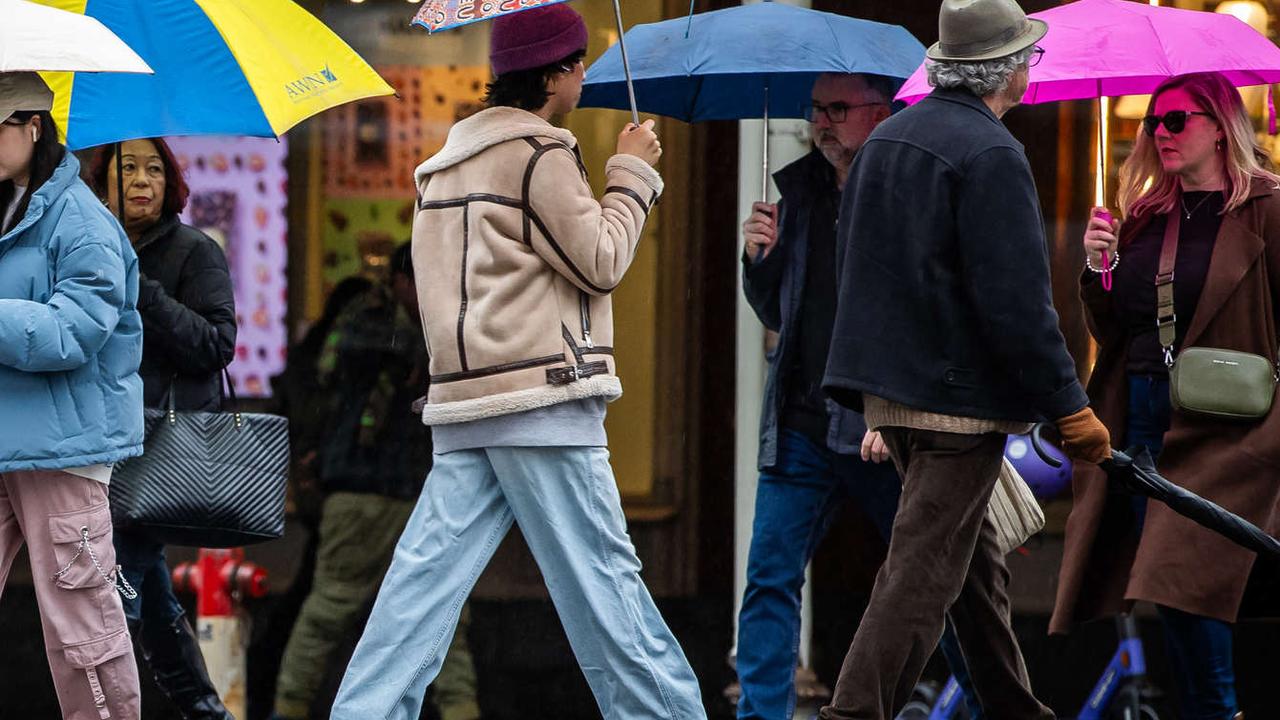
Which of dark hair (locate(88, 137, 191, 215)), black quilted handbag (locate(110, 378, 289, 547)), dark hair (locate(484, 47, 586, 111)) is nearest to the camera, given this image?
dark hair (locate(484, 47, 586, 111))

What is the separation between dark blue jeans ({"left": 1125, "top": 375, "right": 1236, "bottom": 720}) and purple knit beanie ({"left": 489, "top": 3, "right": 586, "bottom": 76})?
205 cm

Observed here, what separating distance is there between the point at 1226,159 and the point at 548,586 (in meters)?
Answer: 2.43

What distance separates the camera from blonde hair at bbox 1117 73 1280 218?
543 cm

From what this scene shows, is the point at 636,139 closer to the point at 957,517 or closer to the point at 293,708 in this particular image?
the point at 957,517

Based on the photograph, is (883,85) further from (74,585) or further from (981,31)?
(74,585)

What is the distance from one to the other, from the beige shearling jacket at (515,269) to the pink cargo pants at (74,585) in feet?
2.97

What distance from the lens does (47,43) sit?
4484mm

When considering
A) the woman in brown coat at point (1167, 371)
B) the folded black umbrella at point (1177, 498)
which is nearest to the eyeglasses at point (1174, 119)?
the woman in brown coat at point (1167, 371)

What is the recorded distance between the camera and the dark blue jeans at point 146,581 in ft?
18.3

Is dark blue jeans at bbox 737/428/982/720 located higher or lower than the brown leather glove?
lower

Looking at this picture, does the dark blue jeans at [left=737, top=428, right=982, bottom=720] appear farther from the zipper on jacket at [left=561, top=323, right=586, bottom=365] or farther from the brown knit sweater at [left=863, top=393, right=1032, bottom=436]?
the zipper on jacket at [left=561, top=323, right=586, bottom=365]

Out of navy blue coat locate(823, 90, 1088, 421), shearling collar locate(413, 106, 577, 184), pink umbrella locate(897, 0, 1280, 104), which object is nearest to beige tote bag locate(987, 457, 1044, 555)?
navy blue coat locate(823, 90, 1088, 421)

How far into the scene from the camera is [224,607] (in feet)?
21.7

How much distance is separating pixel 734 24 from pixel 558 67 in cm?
108
